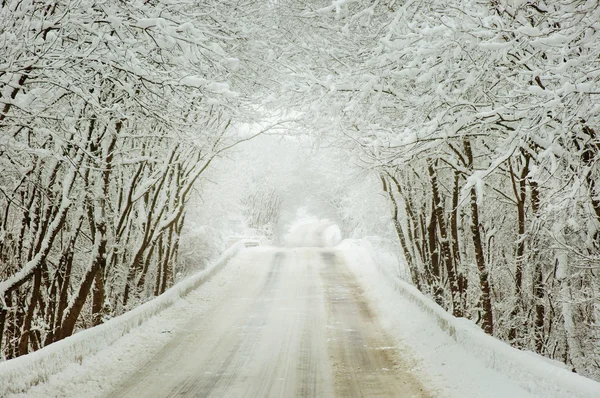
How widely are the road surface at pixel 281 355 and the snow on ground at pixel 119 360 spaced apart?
221mm

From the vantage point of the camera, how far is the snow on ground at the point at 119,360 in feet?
22.7

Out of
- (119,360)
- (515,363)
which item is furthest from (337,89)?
(119,360)

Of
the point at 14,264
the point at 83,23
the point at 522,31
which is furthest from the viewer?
the point at 14,264

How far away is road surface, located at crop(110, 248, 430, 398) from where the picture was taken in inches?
303

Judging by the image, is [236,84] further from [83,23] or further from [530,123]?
[530,123]

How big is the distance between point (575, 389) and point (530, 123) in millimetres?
2768

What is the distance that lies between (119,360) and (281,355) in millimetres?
2936

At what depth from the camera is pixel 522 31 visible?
4.59 meters

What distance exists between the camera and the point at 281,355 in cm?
991

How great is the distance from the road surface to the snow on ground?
22 centimetres

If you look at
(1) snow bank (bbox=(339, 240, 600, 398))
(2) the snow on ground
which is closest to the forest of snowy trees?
(1) snow bank (bbox=(339, 240, 600, 398))

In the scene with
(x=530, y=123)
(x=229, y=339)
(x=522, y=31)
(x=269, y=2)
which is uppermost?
(x=269, y=2)

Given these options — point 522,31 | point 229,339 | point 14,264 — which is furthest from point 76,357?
point 14,264

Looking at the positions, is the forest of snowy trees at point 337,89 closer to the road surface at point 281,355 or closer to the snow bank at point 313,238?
the road surface at point 281,355
